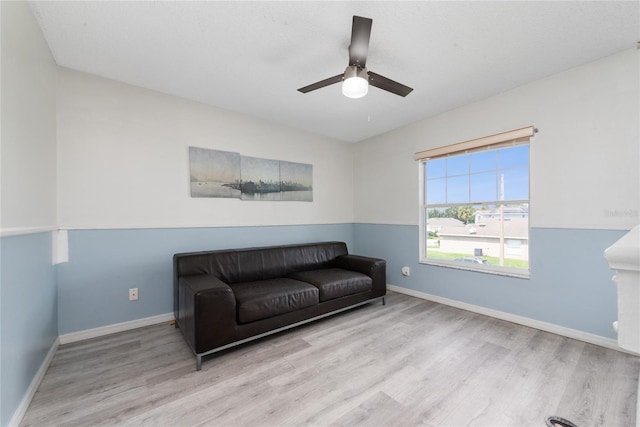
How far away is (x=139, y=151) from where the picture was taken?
2.59m

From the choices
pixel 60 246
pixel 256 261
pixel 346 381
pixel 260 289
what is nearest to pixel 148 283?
pixel 60 246

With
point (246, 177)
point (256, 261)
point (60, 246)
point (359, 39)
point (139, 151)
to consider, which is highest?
point (359, 39)

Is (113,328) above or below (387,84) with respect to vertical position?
below

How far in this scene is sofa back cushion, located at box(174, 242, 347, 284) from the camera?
8.33 ft

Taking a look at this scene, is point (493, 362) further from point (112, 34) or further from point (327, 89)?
point (112, 34)

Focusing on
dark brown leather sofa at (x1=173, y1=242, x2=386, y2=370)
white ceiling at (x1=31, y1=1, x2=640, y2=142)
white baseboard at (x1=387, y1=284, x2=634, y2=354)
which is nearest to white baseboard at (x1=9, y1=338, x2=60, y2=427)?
dark brown leather sofa at (x1=173, y1=242, x2=386, y2=370)

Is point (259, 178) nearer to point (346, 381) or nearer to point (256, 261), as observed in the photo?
point (256, 261)

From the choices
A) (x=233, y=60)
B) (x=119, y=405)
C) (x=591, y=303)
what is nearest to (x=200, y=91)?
(x=233, y=60)

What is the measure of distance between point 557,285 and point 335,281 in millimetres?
2115

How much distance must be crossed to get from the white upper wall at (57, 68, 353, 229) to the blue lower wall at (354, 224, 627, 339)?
2.60 metres

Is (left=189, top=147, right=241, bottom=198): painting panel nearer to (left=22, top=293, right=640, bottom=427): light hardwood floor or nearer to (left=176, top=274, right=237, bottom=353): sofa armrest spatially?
(left=176, top=274, right=237, bottom=353): sofa armrest

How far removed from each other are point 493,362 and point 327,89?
286 cm

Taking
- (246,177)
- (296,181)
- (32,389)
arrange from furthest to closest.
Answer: (296,181) < (246,177) < (32,389)

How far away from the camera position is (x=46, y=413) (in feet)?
4.77
